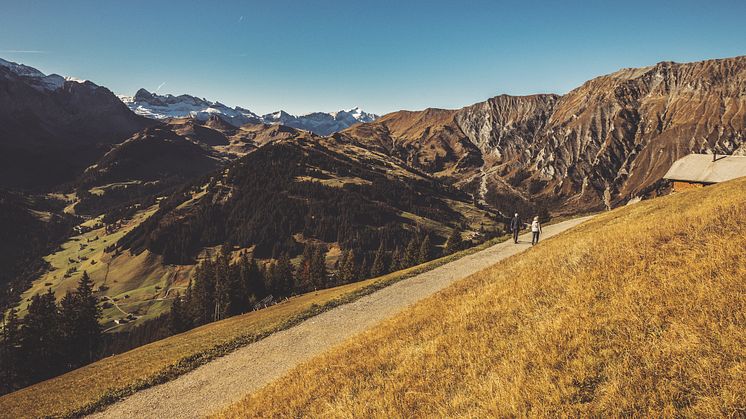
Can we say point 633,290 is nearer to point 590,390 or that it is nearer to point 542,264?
point 590,390

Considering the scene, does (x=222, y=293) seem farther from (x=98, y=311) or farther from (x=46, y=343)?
(x=46, y=343)

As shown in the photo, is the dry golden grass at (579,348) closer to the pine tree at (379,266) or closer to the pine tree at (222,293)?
the pine tree at (222,293)

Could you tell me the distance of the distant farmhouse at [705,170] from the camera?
56.0 meters

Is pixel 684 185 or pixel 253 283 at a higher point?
pixel 684 185

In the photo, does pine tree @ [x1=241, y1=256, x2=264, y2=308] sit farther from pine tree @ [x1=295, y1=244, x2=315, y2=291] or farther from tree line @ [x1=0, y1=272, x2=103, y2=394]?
tree line @ [x1=0, y1=272, x2=103, y2=394]

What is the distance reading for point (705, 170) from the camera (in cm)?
5928

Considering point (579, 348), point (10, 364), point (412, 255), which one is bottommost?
point (10, 364)

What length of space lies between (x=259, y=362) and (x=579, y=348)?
56.8 ft

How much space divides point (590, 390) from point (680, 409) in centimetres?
151

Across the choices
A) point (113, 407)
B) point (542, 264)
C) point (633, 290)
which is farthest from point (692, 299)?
point (113, 407)

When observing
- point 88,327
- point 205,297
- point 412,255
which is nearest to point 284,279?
point 205,297

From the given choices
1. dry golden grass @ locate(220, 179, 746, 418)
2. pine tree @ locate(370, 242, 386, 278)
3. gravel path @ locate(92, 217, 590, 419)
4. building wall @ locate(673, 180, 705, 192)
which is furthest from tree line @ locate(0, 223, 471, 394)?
dry golden grass @ locate(220, 179, 746, 418)

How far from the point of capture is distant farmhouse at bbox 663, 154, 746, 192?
56.0m

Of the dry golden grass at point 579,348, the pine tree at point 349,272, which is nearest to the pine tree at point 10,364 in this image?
the pine tree at point 349,272
